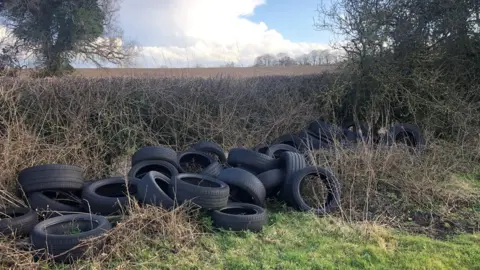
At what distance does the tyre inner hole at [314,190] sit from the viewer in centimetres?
619

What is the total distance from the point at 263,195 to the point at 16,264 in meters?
3.23

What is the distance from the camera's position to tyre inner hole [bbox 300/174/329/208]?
244 inches

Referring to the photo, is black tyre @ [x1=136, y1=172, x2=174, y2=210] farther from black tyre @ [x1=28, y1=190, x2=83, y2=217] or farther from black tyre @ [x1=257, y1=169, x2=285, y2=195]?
black tyre @ [x1=257, y1=169, x2=285, y2=195]

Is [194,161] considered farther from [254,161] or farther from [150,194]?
[150,194]

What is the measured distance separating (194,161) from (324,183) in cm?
266

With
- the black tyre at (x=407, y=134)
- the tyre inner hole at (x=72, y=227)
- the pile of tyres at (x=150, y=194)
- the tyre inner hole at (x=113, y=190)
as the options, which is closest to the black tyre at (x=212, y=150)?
the pile of tyres at (x=150, y=194)

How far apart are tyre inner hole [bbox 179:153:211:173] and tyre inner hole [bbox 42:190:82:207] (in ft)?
7.47

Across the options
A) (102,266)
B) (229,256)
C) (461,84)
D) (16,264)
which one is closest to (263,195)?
(229,256)

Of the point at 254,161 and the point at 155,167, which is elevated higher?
the point at 254,161

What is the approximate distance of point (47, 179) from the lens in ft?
17.9

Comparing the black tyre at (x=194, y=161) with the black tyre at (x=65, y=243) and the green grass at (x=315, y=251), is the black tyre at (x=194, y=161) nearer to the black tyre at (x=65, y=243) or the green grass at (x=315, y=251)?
the green grass at (x=315, y=251)

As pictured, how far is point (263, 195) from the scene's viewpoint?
583 centimetres

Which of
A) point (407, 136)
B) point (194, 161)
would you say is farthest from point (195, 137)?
point (407, 136)

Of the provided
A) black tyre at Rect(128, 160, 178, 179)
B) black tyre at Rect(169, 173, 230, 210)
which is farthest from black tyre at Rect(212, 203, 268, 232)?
black tyre at Rect(128, 160, 178, 179)
